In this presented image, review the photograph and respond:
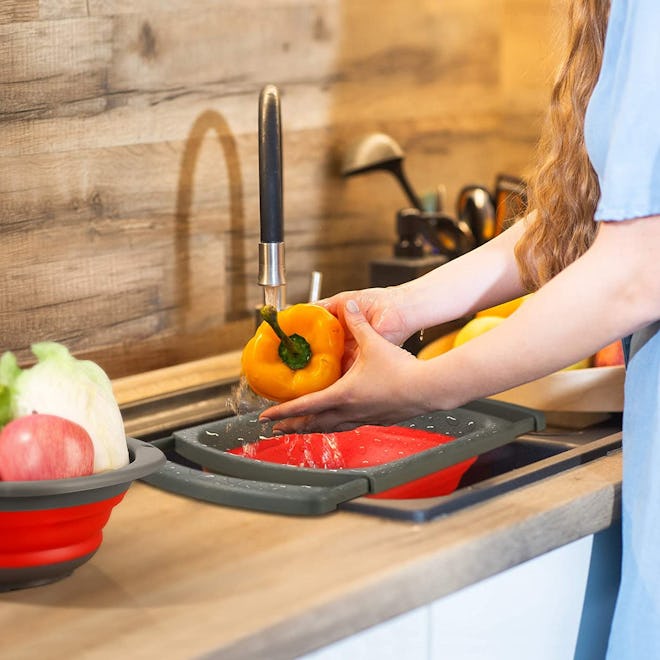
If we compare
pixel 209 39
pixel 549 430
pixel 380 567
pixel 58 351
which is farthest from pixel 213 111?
pixel 380 567

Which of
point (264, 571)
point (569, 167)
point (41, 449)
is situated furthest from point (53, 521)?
point (569, 167)

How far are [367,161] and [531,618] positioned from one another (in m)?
0.94

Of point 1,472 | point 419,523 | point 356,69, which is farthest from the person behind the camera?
point 356,69

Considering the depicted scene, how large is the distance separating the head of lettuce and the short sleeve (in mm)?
425

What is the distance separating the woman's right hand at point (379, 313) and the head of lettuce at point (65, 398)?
0.42 metres

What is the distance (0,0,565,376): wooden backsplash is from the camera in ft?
4.69

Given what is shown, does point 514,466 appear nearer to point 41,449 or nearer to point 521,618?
point 521,618

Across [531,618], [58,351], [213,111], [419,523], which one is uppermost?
[213,111]

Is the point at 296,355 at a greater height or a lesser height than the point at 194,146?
lesser

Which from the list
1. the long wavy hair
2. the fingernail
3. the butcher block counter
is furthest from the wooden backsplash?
the butcher block counter

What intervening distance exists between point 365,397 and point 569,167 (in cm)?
30

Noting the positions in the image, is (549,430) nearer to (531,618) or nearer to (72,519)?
(531,618)

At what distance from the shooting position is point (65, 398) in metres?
0.88

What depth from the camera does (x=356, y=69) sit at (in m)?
1.89
